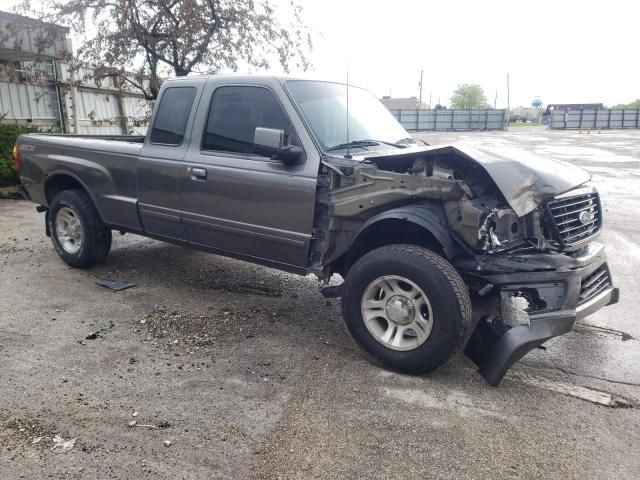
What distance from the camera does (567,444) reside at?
2.92 m

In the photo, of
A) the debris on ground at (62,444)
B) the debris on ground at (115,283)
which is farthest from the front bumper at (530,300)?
the debris on ground at (115,283)

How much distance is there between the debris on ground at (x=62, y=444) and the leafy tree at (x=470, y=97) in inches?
3246

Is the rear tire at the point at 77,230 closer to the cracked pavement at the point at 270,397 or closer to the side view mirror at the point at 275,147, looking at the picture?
the cracked pavement at the point at 270,397

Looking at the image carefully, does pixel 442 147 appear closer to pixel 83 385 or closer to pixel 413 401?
pixel 413 401

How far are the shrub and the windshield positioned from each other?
27.8ft

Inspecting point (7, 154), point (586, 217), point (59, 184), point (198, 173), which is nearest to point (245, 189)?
point (198, 173)

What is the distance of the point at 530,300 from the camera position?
3.50 metres

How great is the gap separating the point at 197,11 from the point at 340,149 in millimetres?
7204

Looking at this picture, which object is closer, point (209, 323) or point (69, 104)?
point (209, 323)

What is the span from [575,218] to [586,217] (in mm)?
178

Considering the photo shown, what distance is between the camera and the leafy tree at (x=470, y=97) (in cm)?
8025

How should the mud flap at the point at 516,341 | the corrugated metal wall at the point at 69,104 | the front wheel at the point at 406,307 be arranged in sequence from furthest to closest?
the corrugated metal wall at the point at 69,104 → the front wheel at the point at 406,307 → the mud flap at the point at 516,341

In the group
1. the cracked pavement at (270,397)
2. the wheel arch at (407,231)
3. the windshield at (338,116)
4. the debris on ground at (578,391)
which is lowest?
the debris on ground at (578,391)

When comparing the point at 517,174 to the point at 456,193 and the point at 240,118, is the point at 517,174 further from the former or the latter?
the point at 240,118
